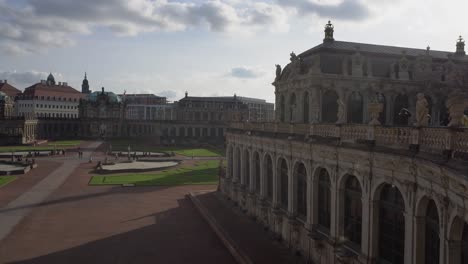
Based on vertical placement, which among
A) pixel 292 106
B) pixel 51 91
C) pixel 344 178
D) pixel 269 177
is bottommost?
pixel 269 177

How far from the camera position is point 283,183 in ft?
107

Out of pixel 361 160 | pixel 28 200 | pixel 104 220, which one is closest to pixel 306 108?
pixel 361 160

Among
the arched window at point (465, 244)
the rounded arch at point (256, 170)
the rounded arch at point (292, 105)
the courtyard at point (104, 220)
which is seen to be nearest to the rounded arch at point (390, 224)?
the arched window at point (465, 244)

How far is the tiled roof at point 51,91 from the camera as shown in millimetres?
180500

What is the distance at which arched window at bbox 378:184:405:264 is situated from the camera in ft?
60.7

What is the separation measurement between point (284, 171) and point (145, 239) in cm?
1241

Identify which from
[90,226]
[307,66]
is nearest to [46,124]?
[90,226]

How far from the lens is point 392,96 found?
37125 millimetres

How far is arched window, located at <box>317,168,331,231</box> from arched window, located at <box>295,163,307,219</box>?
7.07 feet

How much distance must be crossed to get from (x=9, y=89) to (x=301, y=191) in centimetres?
19820

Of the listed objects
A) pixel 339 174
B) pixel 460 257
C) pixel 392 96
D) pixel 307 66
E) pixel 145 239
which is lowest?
pixel 145 239

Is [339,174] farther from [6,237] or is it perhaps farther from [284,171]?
[6,237]

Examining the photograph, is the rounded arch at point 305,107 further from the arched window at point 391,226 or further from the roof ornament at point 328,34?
the arched window at point 391,226

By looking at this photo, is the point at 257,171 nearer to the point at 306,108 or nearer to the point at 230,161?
the point at 306,108
